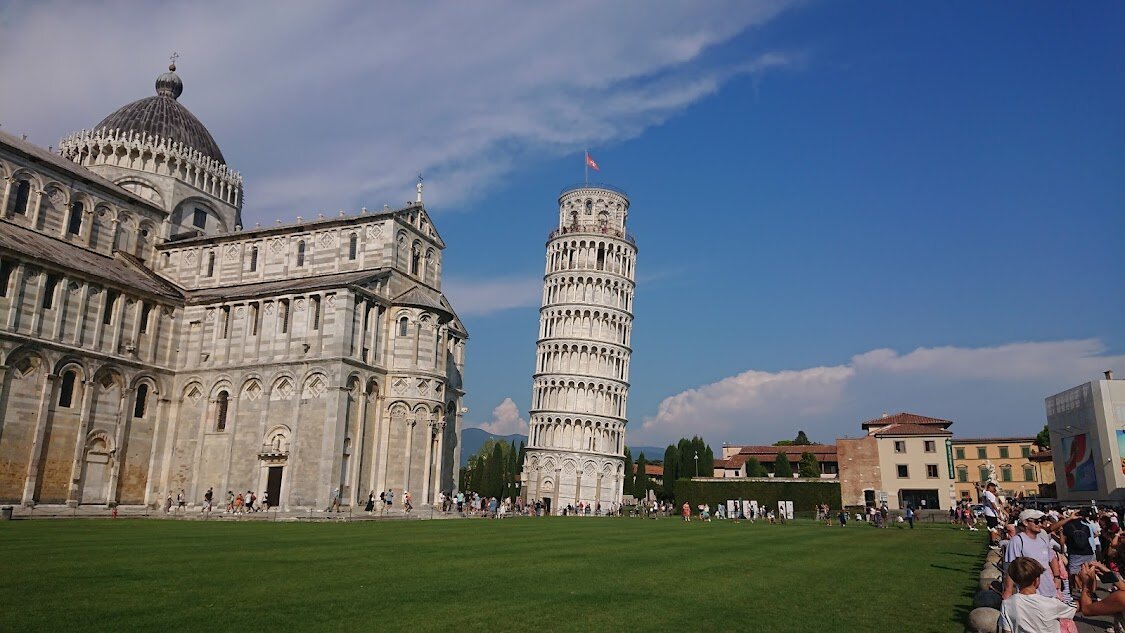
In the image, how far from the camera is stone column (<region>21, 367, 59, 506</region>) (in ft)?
118

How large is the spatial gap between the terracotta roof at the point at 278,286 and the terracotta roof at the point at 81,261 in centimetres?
168

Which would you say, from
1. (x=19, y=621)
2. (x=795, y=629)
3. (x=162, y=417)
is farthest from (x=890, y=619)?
(x=162, y=417)

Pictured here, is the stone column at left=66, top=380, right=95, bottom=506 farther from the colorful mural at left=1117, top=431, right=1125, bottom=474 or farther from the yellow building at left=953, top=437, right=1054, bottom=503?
the yellow building at left=953, top=437, right=1054, bottom=503

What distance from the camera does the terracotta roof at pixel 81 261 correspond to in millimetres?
37531

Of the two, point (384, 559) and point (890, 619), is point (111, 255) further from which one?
point (890, 619)

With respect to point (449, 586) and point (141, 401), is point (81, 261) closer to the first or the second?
point (141, 401)

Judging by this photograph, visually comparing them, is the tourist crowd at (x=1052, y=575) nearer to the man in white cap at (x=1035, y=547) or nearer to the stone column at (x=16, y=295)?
the man in white cap at (x=1035, y=547)

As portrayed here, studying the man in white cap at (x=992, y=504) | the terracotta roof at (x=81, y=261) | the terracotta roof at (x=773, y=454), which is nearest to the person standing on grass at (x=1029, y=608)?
the man in white cap at (x=992, y=504)

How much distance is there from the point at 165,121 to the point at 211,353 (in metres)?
20.7

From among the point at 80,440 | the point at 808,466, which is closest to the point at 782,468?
the point at 808,466

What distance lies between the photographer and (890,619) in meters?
11.3

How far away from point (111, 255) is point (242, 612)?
148ft

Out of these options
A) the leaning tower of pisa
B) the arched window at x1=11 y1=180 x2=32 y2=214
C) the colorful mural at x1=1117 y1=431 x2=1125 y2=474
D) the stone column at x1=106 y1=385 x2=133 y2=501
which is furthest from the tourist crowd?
the leaning tower of pisa

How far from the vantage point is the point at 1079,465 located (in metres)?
57.5
